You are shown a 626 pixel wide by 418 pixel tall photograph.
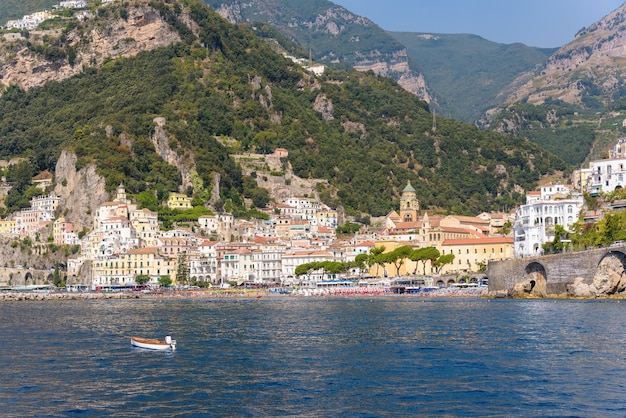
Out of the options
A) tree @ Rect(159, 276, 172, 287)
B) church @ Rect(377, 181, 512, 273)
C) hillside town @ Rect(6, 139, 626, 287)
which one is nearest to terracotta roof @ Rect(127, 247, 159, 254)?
hillside town @ Rect(6, 139, 626, 287)

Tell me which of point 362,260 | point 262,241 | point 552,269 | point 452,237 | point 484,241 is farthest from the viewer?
point 262,241

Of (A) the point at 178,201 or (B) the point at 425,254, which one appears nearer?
(B) the point at 425,254

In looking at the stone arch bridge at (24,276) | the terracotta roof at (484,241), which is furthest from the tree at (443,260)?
the stone arch bridge at (24,276)

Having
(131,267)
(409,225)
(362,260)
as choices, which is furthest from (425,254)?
(131,267)

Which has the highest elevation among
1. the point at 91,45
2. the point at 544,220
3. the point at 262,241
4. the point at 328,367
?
the point at 91,45

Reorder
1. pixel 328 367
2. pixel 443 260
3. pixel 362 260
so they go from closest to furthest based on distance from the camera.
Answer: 1. pixel 328 367
2. pixel 443 260
3. pixel 362 260

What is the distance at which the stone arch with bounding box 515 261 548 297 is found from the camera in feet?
300

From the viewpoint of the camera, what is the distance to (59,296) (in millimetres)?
122250

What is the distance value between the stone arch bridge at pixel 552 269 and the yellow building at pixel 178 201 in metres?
60.5

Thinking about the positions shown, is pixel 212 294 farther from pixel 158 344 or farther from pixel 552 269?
pixel 158 344

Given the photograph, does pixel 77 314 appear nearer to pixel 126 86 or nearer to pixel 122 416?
pixel 122 416

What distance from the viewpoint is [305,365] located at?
44.1m

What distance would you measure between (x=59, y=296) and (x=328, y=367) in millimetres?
84615

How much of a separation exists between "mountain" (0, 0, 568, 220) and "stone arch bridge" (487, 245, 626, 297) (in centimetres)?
6279
